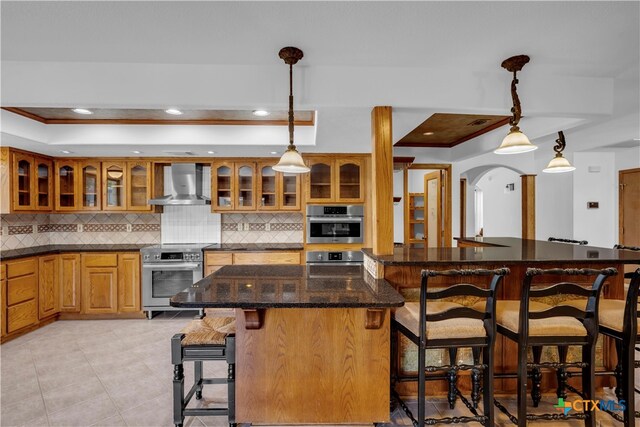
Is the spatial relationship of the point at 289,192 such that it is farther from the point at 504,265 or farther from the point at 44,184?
the point at 44,184

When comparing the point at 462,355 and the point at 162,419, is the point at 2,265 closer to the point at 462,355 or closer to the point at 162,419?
the point at 162,419

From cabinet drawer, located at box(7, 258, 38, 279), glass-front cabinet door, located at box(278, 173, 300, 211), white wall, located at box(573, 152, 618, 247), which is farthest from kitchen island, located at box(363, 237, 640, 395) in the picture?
cabinet drawer, located at box(7, 258, 38, 279)

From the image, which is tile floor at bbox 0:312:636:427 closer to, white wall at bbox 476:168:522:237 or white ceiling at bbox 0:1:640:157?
white ceiling at bbox 0:1:640:157

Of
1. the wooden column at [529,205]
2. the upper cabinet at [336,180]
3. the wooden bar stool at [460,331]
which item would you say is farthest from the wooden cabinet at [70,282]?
the wooden column at [529,205]

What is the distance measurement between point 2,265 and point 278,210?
9.59 feet

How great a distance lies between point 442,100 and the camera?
7.70 feet

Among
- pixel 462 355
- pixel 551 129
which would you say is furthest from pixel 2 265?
pixel 551 129

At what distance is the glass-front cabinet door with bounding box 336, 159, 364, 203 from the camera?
4285 millimetres

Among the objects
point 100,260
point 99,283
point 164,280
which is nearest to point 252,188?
point 164,280

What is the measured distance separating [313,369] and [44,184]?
4.21m

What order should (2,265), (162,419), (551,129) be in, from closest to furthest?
(162,419) < (551,129) < (2,265)

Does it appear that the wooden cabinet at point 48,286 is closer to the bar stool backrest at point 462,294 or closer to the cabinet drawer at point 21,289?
the cabinet drawer at point 21,289

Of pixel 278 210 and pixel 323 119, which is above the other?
pixel 323 119

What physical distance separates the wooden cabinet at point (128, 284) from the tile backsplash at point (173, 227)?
23.0 inches
